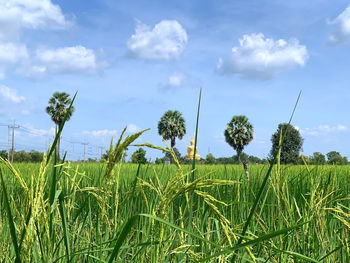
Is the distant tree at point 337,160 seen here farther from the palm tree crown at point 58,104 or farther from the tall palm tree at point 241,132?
the palm tree crown at point 58,104

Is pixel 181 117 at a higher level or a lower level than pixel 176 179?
higher

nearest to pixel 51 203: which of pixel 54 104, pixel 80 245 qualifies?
pixel 80 245

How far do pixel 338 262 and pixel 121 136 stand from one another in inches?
70.7

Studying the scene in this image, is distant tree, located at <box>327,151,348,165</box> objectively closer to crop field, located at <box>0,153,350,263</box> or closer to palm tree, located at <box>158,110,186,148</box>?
crop field, located at <box>0,153,350,263</box>

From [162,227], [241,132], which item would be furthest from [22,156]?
[162,227]

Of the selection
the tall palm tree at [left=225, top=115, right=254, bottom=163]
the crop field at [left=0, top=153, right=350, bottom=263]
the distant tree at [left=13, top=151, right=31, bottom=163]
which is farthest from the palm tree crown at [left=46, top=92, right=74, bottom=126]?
the crop field at [left=0, top=153, right=350, bottom=263]

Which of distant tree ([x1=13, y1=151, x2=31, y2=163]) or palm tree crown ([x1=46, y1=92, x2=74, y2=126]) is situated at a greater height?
palm tree crown ([x1=46, y1=92, x2=74, y2=126])

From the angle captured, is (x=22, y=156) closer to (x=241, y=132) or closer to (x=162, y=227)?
(x=241, y=132)

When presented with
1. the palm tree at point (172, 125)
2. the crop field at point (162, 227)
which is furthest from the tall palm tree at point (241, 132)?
the crop field at point (162, 227)

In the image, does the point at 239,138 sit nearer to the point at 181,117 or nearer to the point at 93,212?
the point at 181,117

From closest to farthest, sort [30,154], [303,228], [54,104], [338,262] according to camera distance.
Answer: [303,228], [338,262], [54,104], [30,154]

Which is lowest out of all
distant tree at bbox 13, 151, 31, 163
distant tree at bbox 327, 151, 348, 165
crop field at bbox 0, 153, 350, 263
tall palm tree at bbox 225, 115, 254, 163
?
distant tree at bbox 13, 151, 31, 163

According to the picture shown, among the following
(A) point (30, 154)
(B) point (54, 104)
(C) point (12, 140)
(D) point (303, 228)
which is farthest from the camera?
(A) point (30, 154)

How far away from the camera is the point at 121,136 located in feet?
2.00
